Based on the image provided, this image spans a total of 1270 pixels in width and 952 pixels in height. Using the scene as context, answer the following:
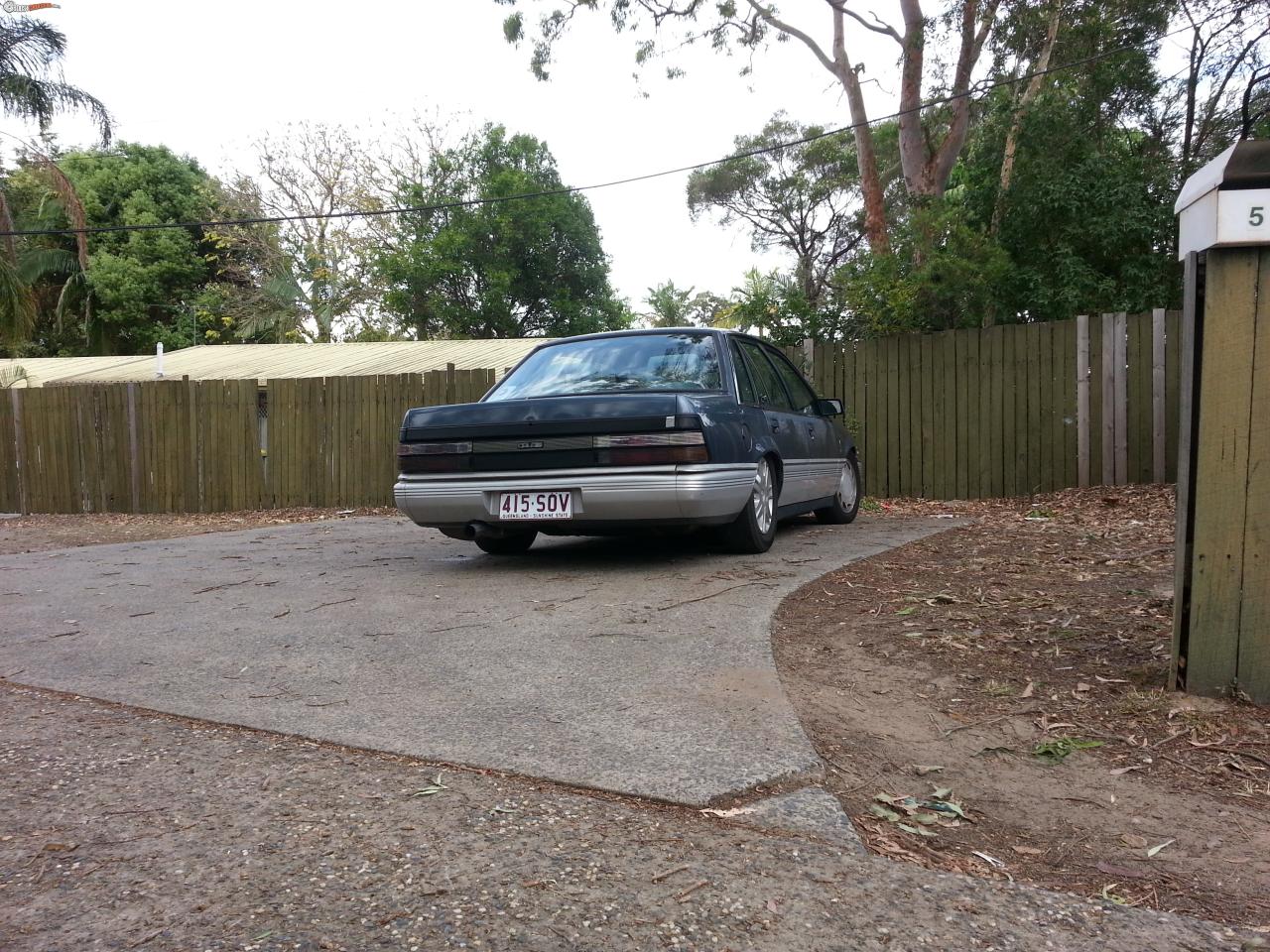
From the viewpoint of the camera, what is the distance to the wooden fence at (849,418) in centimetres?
941

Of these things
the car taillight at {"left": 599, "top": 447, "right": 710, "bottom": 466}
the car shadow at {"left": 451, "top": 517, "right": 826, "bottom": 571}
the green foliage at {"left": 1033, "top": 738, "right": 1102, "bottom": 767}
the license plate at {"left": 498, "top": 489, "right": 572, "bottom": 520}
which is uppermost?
the car taillight at {"left": 599, "top": 447, "right": 710, "bottom": 466}

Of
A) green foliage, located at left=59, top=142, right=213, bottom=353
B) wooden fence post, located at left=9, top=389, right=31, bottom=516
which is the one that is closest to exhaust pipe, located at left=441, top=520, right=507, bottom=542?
wooden fence post, located at left=9, top=389, right=31, bottom=516

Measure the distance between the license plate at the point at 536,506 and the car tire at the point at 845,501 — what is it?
3.21 meters

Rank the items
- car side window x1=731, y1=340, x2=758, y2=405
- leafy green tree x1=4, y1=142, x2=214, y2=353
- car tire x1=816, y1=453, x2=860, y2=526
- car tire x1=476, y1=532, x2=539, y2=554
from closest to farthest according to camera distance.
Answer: car side window x1=731, y1=340, x2=758, y2=405, car tire x1=476, y1=532, x2=539, y2=554, car tire x1=816, y1=453, x2=860, y2=526, leafy green tree x1=4, y1=142, x2=214, y2=353

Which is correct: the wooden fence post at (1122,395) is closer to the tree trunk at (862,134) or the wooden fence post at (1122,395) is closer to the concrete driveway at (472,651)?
the concrete driveway at (472,651)

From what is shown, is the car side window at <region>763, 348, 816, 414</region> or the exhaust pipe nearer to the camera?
the exhaust pipe

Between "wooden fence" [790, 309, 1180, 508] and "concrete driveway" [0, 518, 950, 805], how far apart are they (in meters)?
3.66

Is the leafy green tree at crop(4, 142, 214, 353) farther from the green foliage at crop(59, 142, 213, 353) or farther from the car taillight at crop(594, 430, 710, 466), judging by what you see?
the car taillight at crop(594, 430, 710, 466)

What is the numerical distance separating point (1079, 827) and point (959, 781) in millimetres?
349

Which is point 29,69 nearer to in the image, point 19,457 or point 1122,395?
point 19,457

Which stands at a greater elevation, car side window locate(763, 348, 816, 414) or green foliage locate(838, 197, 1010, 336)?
green foliage locate(838, 197, 1010, 336)

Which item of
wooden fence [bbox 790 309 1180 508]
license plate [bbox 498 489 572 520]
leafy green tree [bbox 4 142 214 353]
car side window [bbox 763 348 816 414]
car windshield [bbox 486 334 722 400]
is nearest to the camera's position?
license plate [bbox 498 489 572 520]

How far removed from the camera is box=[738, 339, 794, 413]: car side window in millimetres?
6791

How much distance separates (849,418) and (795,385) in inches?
128
